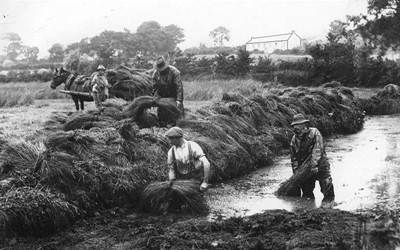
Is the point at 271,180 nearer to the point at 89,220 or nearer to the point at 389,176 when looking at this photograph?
the point at 389,176

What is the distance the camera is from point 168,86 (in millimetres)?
12500

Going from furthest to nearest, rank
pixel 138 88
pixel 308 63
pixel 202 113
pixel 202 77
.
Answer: pixel 202 77 < pixel 308 63 < pixel 138 88 < pixel 202 113

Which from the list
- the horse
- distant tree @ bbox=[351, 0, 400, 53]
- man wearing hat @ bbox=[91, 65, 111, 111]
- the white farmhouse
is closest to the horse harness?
the horse

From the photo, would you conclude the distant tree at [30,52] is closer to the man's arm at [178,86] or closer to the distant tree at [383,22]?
the distant tree at [383,22]

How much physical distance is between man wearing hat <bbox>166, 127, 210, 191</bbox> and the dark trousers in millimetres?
1976

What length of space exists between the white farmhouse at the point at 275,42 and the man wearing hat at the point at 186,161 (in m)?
74.9

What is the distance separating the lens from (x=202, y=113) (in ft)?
46.1

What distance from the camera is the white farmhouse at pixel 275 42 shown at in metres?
82.8

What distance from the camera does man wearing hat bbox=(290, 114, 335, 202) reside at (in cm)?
891

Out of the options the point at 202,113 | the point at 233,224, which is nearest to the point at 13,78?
the point at 202,113

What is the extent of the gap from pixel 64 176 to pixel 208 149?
3882 mm

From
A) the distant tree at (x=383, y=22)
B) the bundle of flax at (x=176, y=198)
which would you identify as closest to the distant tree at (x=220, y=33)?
the distant tree at (x=383, y=22)

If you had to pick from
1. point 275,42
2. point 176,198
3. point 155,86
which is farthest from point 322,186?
point 275,42

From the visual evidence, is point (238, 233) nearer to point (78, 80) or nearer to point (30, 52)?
point (78, 80)
